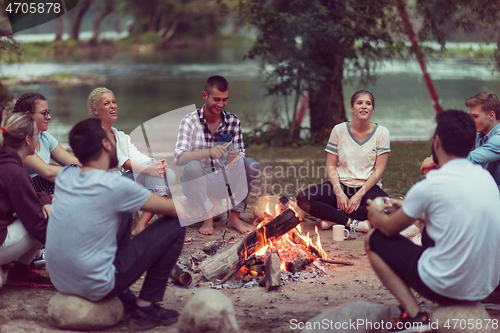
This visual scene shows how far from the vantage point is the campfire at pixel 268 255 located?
4.05 m

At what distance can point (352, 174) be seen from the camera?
17.1 feet

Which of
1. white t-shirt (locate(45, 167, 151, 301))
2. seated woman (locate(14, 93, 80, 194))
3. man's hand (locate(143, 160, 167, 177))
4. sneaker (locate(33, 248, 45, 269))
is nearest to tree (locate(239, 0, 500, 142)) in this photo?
man's hand (locate(143, 160, 167, 177))

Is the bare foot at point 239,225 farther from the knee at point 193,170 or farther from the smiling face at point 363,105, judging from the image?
the smiling face at point 363,105

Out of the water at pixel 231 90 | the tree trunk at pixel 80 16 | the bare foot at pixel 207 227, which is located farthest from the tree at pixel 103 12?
the bare foot at pixel 207 227

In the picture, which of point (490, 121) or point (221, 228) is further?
point (221, 228)

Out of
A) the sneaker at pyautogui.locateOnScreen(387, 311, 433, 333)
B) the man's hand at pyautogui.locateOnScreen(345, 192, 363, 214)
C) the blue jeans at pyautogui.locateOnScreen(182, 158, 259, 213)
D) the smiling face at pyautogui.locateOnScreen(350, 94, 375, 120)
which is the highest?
the smiling face at pyautogui.locateOnScreen(350, 94, 375, 120)

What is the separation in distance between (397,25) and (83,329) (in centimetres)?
794

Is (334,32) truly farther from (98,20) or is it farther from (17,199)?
(98,20)

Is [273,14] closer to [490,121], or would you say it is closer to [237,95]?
[490,121]

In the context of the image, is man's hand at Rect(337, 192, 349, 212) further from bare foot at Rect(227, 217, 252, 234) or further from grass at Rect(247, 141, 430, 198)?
grass at Rect(247, 141, 430, 198)

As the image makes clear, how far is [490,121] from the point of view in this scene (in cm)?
434

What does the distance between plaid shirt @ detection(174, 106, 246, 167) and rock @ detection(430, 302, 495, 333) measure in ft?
9.23

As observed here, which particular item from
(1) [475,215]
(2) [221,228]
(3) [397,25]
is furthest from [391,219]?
(3) [397,25]

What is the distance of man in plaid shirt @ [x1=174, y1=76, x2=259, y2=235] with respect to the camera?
16.8 feet
